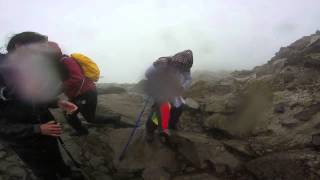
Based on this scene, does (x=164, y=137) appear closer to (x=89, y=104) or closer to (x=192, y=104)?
(x=89, y=104)

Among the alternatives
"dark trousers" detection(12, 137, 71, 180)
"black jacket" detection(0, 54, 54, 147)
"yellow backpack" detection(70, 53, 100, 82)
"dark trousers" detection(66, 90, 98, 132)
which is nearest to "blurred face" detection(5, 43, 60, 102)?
"black jacket" detection(0, 54, 54, 147)

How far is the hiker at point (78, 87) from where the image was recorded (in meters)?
7.72

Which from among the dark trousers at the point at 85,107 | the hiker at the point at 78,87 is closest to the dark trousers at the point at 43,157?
the hiker at the point at 78,87

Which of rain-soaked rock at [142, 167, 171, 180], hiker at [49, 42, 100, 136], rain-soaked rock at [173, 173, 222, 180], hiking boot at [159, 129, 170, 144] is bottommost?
rain-soaked rock at [142, 167, 171, 180]

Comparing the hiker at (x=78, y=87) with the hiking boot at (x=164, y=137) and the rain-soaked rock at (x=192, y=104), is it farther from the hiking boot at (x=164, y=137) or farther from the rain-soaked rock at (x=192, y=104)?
the rain-soaked rock at (x=192, y=104)

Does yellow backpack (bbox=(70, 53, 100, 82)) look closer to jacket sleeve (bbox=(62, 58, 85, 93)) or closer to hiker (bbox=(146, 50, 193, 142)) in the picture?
jacket sleeve (bbox=(62, 58, 85, 93))

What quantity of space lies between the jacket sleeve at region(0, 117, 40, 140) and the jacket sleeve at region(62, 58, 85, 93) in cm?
225

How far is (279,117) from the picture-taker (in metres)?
9.09

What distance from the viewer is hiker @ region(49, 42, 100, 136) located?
25.3 feet

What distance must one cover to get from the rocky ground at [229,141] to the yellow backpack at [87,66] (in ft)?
6.28

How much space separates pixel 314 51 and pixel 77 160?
861 centimetres

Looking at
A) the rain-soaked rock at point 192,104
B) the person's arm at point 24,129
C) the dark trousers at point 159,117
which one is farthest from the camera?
the rain-soaked rock at point 192,104

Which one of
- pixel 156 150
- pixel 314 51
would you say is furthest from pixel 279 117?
pixel 314 51

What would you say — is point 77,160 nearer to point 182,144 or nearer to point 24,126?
point 182,144
